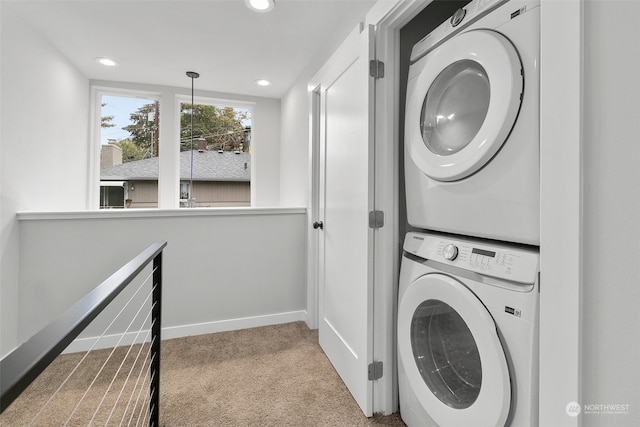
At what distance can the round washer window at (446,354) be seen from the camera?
3.71 feet

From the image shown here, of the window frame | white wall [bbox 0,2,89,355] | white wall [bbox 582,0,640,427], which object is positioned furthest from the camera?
the window frame

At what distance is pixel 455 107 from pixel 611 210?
2.33ft

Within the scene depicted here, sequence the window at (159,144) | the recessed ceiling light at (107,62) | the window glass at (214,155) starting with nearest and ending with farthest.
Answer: the recessed ceiling light at (107,62)
the window at (159,144)
the window glass at (214,155)

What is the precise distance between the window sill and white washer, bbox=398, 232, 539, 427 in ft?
4.88

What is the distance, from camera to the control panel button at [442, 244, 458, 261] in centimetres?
116

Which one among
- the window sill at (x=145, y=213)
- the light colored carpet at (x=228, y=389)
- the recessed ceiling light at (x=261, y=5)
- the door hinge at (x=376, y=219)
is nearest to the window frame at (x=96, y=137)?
the window sill at (x=145, y=213)

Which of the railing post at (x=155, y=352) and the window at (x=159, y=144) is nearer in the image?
the railing post at (x=155, y=352)

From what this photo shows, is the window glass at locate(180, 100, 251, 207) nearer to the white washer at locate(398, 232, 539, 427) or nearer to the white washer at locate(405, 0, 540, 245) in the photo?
the white washer at locate(405, 0, 540, 245)

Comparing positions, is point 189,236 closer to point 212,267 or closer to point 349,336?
point 212,267

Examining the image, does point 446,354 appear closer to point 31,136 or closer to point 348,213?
point 348,213

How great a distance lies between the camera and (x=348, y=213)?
5.78ft

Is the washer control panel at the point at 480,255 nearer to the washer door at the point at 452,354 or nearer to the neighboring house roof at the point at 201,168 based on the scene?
the washer door at the point at 452,354

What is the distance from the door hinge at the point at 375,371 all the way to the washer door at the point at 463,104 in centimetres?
95

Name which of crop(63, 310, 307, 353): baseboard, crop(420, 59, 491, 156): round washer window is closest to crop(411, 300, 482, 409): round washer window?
crop(420, 59, 491, 156): round washer window
